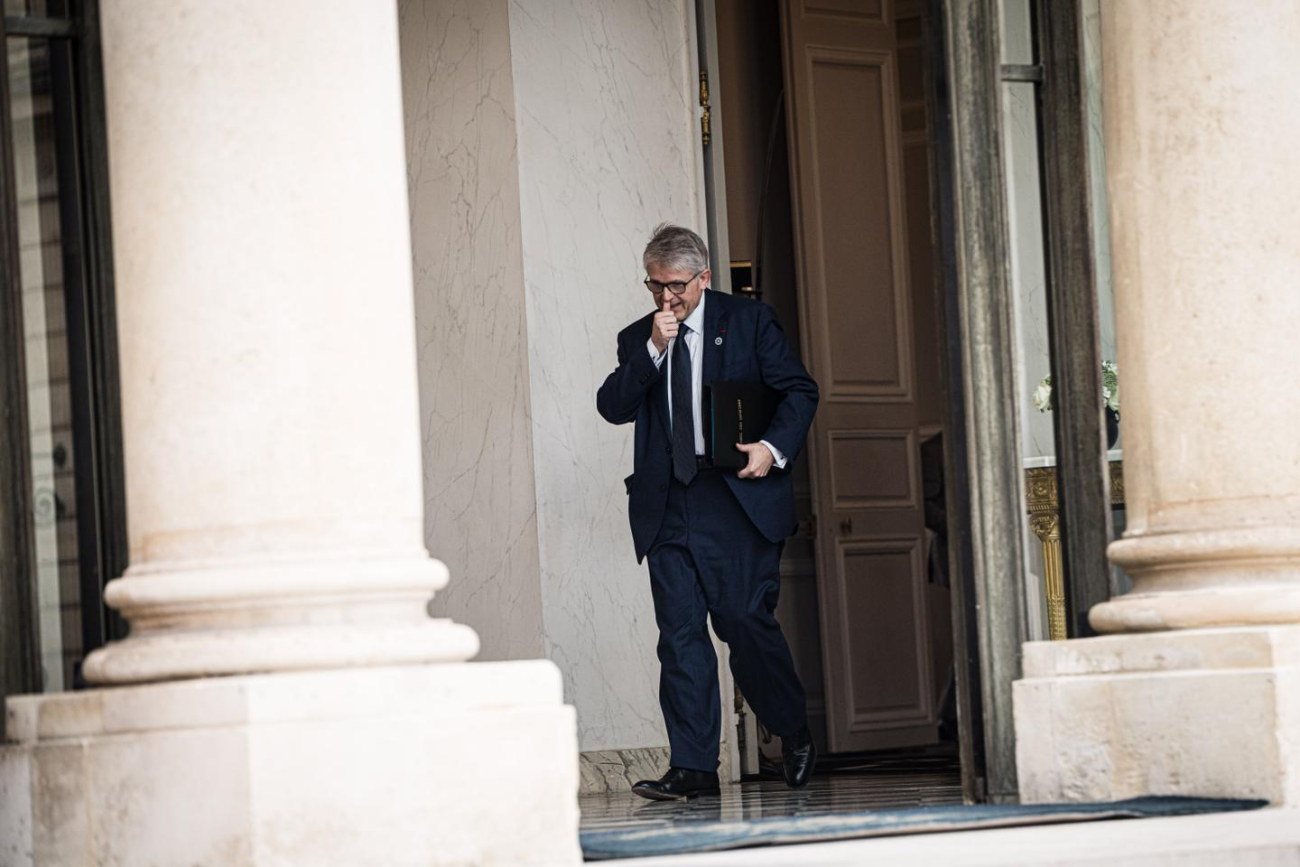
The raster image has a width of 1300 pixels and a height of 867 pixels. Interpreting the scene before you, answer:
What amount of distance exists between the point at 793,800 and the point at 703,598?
0.77m

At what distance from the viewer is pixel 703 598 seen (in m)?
6.73

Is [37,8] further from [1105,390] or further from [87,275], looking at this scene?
[1105,390]

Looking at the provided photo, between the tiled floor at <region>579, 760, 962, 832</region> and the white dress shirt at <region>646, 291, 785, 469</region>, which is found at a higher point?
the white dress shirt at <region>646, 291, 785, 469</region>

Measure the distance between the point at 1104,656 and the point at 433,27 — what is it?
3.95 m

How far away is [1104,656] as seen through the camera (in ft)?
16.0

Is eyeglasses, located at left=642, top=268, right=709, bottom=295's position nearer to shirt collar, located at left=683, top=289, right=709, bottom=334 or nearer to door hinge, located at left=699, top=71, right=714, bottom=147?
shirt collar, located at left=683, top=289, right=709, bottom=334

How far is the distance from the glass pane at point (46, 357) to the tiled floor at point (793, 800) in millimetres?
1385

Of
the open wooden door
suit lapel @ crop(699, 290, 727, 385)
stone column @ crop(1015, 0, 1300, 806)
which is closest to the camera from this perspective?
stone column @ crop(1015, 0, 1300, 806)

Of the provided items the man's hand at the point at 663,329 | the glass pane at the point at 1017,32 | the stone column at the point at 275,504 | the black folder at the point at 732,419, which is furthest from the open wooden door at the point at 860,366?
the stone column at the point at 275,504

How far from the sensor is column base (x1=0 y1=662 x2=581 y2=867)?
3744mm

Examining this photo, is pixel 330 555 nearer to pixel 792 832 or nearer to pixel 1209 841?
pixel 792 832

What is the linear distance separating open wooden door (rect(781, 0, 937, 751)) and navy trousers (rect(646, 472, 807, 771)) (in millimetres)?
1735

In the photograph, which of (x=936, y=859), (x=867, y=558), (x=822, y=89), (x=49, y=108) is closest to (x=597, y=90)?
(x=822, y=89)

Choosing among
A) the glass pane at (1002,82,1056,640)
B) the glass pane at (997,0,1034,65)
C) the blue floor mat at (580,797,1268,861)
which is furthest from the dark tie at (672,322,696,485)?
the blue floor mat at (580,797,1268,861)
